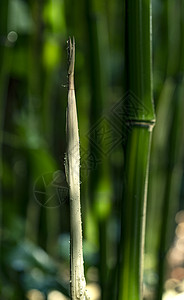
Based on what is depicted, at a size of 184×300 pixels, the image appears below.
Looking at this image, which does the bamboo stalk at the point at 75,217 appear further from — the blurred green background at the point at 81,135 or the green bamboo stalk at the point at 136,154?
the blurred green background at the point at 81,135

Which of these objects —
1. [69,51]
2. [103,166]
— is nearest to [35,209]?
[103,166]

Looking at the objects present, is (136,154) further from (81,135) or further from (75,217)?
(81,135)

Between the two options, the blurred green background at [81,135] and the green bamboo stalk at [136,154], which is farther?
the blurred green background at [81,135]

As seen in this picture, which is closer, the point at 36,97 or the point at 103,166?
the point at 103,166

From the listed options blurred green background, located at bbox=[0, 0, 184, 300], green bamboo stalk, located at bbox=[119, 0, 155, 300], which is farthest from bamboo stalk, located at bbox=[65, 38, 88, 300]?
blurred green background, located at bbox=[0, 0, 184, 300]

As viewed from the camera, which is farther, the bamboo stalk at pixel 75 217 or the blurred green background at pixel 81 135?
the blurred green background at pixel 81 135

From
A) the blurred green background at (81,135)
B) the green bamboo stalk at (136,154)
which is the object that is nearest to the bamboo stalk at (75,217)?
the green bamboo stalk at (136,154)

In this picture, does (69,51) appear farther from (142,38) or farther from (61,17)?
(61,17)
